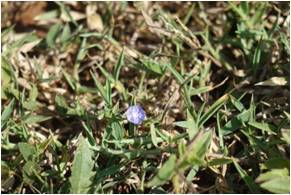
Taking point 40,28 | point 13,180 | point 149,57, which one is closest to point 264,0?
point 149,57

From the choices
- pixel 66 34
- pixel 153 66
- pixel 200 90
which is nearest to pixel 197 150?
pixel 200 90

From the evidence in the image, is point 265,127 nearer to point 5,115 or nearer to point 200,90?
Answer: point 200,90

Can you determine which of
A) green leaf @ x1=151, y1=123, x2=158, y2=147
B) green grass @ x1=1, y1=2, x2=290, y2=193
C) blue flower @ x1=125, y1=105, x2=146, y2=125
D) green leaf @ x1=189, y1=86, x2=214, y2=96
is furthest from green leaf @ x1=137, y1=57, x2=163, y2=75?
green leaf @ x1=151, y1=123, x2=158, y2=147

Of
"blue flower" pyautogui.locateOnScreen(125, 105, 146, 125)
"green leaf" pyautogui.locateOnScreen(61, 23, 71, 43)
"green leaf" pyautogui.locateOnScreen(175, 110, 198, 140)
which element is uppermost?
"green leaf" pyautogui.locateOnScreen(175, 110, 198, 140)

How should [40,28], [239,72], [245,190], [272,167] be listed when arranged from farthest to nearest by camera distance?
[40,28], [239,72], [245,190], [272,167]

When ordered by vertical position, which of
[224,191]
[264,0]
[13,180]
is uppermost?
[264,0]

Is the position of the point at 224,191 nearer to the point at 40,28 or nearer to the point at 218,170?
the point at 218,170

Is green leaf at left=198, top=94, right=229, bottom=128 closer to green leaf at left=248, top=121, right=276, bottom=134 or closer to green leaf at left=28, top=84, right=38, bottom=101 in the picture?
green leaf at left=248, top=121, right=276, bottom=134
